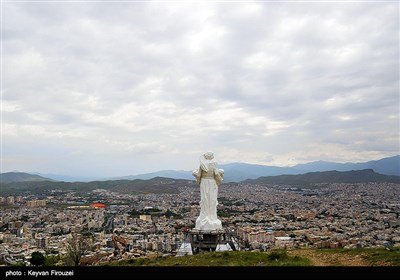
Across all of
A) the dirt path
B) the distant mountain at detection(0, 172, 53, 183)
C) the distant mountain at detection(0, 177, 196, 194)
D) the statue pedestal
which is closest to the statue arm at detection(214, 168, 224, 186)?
the statue pedestal

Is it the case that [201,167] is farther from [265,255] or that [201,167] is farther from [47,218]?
[47,218]

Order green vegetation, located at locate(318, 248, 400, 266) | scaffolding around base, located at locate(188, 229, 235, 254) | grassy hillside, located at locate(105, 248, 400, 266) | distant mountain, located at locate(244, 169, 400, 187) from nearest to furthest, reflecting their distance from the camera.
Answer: green vegetation, located at locate(318, 248, 400, 266)
grassy hillside, located at locate(105, 248, 400, 266)
scaffolding around base, located at locate(188, 229, 235, 254)
distant mountain, located at locate(244, 169, 400, 187)

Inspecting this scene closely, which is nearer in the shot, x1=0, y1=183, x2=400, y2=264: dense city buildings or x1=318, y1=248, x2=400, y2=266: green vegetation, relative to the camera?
x1=318, y1=248, x2=400, y2=266: green vegetation

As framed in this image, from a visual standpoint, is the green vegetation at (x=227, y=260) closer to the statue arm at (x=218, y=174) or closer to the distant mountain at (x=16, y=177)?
the statue arm at (x=218, y=174)

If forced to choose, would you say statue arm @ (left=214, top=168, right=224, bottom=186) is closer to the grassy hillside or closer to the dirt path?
the grassy hillside

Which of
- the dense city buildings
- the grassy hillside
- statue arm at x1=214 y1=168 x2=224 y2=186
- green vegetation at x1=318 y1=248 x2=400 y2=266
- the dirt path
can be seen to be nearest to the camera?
green vegetation at x1=318 y1=248 x2=400 y2=266

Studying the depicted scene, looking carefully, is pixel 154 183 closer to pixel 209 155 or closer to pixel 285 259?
pixel 209 155

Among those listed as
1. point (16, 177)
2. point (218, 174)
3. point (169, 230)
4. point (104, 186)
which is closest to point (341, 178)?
point (104, 186)
